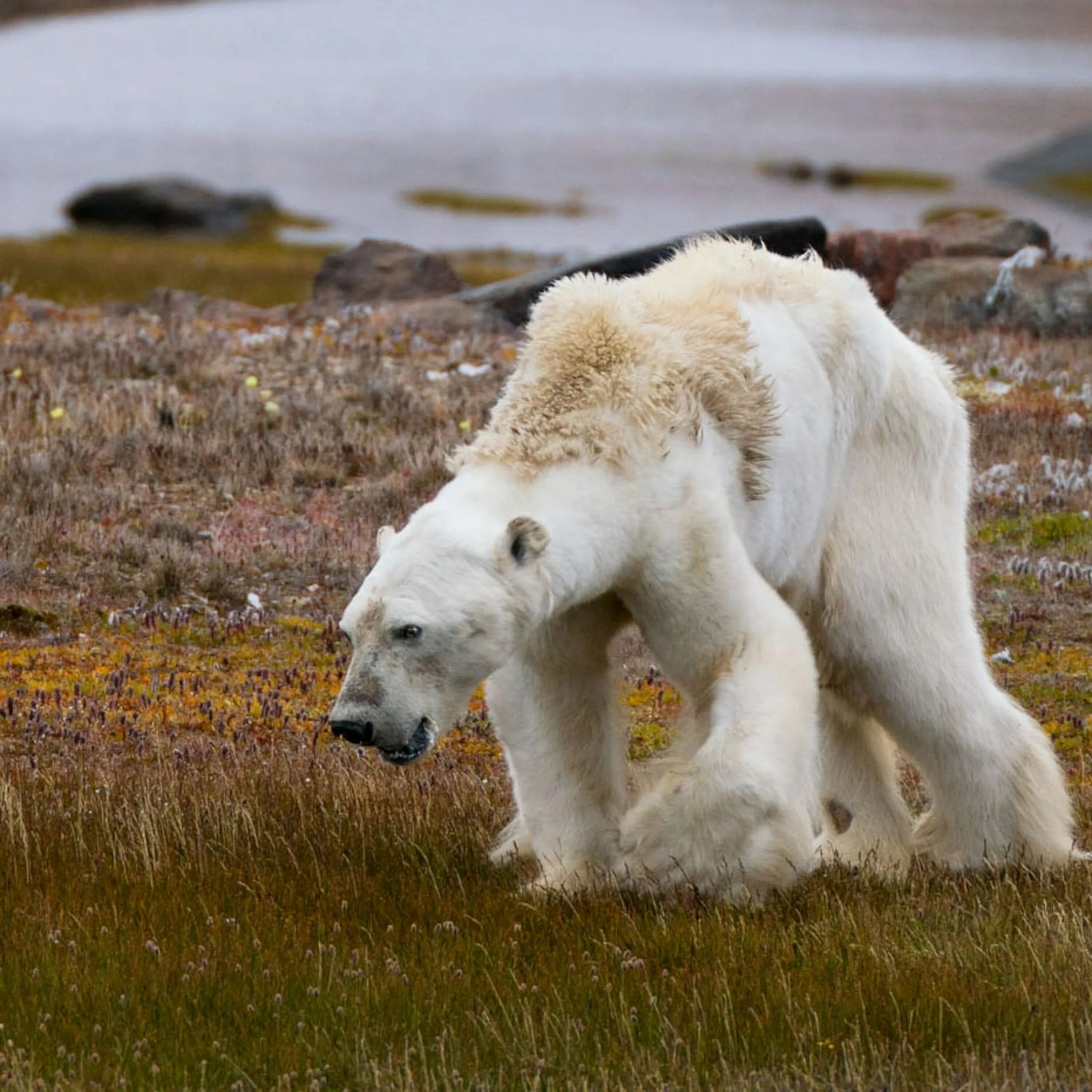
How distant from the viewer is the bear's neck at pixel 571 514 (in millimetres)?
4879

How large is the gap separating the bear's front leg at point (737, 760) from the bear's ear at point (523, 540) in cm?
59

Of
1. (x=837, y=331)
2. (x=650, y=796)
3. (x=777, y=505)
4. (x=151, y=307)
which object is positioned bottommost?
(x=151, y=307)

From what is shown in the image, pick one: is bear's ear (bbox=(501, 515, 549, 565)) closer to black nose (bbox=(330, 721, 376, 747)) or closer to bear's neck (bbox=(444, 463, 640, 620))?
bear's neck (bbox=(444, 463, 640, 620))

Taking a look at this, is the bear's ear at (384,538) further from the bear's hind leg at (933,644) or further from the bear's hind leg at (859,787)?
the bear's hind leg at (859,787)

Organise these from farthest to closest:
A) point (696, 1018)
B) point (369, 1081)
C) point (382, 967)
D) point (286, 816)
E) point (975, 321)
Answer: point (975, 321) < point (286, 816) < point (382, 967) < point (696, 1018) < point (369, 1081)

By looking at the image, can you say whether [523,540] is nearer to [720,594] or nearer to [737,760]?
[720,594]

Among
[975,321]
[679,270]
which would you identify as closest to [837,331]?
[679,270]

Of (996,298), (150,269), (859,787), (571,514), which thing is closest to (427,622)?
(571,514)

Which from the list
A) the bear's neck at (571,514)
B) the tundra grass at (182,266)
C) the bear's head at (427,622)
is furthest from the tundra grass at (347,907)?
the tundra grass at (182,266)

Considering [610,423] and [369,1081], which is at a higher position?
[610,423]

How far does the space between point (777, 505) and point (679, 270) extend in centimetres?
87

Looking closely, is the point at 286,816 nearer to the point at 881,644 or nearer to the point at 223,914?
the point at 223,914

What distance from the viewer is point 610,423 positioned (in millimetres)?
5152

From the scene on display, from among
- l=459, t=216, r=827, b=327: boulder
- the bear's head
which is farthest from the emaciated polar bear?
l=459, t=216, r=827, b=327: boulder
